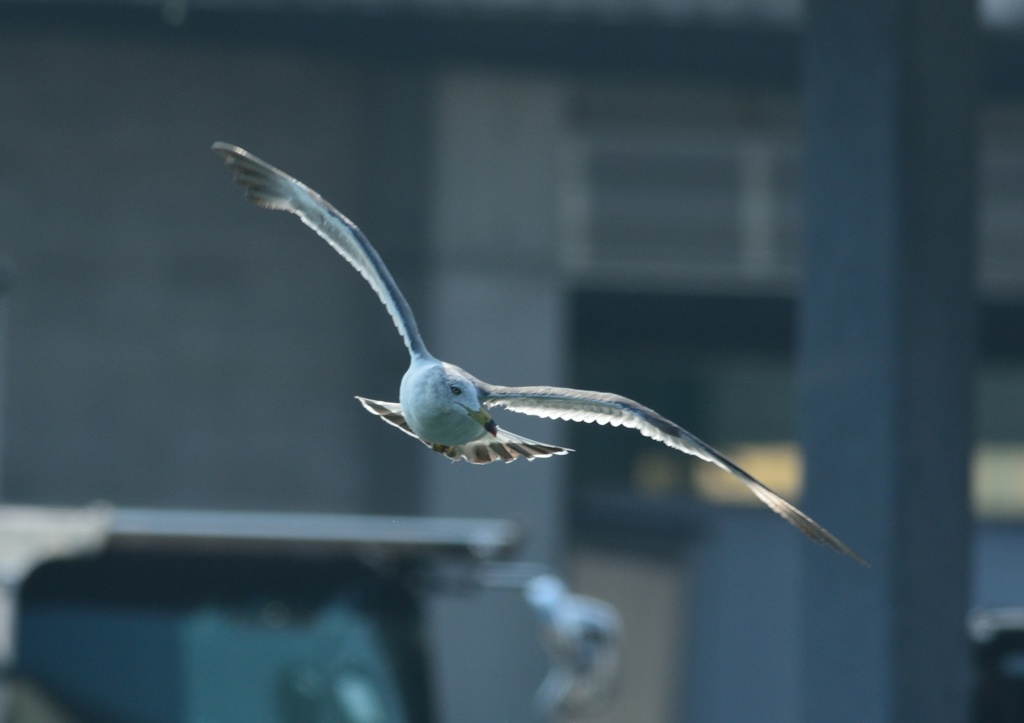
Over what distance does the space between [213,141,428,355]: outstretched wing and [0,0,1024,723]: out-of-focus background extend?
31.0 feet

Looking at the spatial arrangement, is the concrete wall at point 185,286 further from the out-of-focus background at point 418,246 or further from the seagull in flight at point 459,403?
the seagull in flight at point 459,403

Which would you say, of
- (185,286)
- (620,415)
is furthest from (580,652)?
(185,286)

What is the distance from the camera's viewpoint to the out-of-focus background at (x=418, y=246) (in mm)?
14836

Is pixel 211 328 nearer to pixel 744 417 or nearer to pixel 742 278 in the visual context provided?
pixel 742 278

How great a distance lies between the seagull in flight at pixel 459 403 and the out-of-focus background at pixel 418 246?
9.42m

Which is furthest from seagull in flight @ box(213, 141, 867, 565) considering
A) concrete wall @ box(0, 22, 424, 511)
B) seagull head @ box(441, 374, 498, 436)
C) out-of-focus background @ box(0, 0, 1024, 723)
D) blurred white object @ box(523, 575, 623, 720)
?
concrete wall @ box(0, 22, 424, 511)

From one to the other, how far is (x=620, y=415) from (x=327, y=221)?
1.12m

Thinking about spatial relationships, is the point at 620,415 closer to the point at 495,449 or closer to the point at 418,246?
the point at 495,449

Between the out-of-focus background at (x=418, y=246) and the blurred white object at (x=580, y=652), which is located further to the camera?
the out-of-focus background at (x=418, y=246)

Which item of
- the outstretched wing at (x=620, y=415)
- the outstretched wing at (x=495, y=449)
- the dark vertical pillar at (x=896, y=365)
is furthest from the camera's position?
the dark vertical pillar at (x=896, y=365)

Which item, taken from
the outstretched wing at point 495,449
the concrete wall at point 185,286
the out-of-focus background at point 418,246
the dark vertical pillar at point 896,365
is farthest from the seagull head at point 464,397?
the concrete wall at point 185,286

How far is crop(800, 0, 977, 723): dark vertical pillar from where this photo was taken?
8969mm

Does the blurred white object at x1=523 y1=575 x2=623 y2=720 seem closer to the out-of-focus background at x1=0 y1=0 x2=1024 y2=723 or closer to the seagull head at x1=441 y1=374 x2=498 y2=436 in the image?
the out-of-focus background at x1=0 y1=0 x2=1024 y2=723

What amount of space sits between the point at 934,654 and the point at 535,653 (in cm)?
807
